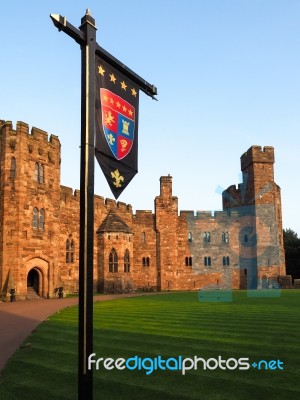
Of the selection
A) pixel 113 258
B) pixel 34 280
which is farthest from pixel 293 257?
pixel 34 280

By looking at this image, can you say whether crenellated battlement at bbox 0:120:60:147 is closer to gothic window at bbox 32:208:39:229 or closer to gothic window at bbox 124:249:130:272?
gothic window at bbox 32:208:39:229

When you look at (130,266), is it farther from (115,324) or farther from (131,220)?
(115,324)

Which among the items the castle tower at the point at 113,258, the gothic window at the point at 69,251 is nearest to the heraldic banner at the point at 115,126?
the gothic window at the point at 69,251

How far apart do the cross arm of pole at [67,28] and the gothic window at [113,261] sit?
34.4 meters

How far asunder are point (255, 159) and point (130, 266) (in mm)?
19115

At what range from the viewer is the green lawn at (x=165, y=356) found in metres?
5.59

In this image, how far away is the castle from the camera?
2966 centimetres

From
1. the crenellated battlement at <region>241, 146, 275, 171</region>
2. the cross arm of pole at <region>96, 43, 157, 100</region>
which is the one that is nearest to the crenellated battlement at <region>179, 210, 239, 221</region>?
the crenellated battlement at <region>241, 146, 275, 171</region>

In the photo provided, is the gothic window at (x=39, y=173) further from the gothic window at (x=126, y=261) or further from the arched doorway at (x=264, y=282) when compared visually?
the arched doorway at (x=264, y=282)

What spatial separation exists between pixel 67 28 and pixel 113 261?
3472cm

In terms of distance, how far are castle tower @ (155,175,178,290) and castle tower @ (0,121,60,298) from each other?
15.8 metres

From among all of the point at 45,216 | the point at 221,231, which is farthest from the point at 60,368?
the point at 221,231

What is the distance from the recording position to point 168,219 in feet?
142

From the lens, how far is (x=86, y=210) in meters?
3.65
